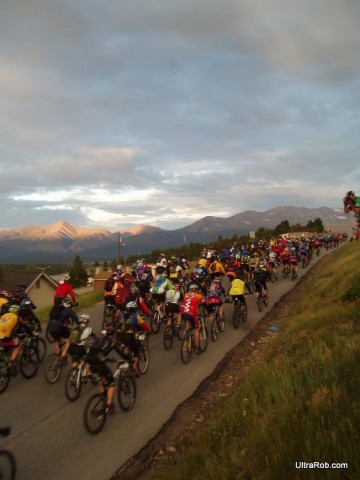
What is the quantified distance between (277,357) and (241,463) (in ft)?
15.3

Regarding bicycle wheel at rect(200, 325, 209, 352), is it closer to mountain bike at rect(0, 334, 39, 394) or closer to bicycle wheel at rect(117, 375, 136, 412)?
bicycle wheel at rect(117, 375, 136, 412)

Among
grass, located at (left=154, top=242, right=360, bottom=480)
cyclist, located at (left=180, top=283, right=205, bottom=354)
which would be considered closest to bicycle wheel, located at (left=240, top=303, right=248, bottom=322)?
cyclist, located at (left=180, top=283, right=205, bottom=354)

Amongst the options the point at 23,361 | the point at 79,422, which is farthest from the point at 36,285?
the point at 79,422

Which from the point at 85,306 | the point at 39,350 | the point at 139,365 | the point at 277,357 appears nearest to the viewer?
the point at 277,357

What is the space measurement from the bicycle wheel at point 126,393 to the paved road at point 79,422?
15cm

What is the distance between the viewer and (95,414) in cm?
685

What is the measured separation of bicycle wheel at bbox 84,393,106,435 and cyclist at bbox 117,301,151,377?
5.25ft

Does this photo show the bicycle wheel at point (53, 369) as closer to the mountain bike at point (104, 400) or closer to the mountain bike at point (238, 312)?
the mountain bike at point (104, 400)

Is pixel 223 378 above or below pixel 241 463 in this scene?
below

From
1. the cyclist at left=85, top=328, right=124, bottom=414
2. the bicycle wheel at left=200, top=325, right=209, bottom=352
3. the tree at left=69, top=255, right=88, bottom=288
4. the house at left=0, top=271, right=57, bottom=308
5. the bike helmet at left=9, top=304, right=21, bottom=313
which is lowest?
the tree at left=69, top=255, right=88, bottom=288

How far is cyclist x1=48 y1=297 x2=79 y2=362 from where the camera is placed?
30.7 feet

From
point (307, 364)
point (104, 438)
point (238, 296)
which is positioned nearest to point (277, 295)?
point (238, 296)

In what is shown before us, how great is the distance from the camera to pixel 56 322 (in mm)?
9438

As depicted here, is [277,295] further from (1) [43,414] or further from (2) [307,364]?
(1) [43,414]
